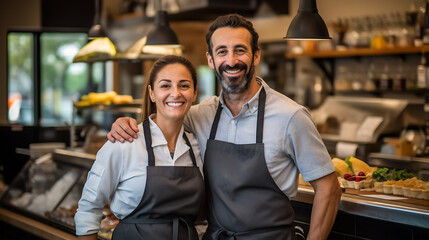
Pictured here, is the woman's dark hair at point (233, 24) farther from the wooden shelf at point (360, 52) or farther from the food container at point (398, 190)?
the wooden shelf at point (360, 52)

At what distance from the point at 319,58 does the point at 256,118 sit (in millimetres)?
5217

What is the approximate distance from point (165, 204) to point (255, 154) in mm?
454

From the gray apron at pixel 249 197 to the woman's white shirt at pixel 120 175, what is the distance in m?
0.21

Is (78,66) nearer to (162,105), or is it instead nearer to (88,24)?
(88,24)

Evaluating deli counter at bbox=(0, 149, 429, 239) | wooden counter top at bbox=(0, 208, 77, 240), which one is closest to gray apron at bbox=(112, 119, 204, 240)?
deli counter at bbox=(0, 149, 429, 239)

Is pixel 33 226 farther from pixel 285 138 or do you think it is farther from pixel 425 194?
pixel 425 194

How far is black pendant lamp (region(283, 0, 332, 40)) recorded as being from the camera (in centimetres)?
297

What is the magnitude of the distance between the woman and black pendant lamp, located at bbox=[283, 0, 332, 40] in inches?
27.1

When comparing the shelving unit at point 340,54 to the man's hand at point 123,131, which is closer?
the man's hand at point 123,131

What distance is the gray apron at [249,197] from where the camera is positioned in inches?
97.0

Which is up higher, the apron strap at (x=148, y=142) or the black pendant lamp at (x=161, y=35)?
the black pendant lamp at (x=161, y=35)

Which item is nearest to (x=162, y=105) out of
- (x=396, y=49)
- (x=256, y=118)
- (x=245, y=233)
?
(x=256, y=118)

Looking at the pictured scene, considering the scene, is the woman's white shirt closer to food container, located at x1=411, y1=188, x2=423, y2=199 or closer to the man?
the man

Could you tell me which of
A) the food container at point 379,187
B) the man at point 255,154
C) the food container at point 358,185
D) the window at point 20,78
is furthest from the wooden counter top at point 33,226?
the window at point 20,78
